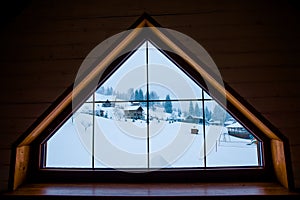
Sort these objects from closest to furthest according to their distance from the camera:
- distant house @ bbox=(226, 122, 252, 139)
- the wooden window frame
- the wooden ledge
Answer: the wooden ledge, the wooden window frame, distant house @ bbox=(226, 122, 252, 139)

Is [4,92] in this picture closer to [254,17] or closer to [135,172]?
[135,172]

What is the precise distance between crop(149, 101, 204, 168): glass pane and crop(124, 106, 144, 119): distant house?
7cm

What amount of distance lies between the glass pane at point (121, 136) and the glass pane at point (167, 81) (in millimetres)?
188

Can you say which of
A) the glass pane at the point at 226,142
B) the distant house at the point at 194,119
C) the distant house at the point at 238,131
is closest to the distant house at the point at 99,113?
the distant house at the point at 194,119

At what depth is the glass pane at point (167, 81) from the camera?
1.62 meters

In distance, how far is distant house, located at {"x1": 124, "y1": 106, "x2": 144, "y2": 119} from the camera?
1.61 m

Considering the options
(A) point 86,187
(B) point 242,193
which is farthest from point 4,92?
(B) point 242,193

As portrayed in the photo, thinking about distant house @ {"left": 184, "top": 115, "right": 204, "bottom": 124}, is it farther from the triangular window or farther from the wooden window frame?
the wooden window frame

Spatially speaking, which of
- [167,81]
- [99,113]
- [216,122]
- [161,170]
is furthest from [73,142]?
[216,122]

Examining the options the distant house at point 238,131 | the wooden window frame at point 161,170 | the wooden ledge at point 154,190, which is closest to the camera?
the wooden ledge at point 154,190

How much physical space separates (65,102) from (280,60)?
1373 mm

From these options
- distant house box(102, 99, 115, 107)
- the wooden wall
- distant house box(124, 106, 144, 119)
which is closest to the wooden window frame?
the wooden wall

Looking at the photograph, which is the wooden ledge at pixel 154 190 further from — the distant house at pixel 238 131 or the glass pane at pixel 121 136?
the distant house at pixel 238 131

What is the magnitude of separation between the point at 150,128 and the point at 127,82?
379mm
